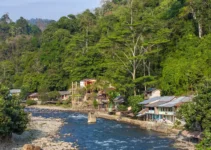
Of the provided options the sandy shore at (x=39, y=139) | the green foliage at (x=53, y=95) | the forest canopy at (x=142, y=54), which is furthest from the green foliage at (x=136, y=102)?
the green foliage at (x=53, y=95)

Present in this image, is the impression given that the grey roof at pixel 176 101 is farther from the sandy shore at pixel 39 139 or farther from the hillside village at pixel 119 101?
the sandy shore at pixel 39 139

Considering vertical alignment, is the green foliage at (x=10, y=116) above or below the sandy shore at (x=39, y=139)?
above

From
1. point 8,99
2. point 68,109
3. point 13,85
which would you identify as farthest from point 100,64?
point 8,99

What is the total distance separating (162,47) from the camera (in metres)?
52.0

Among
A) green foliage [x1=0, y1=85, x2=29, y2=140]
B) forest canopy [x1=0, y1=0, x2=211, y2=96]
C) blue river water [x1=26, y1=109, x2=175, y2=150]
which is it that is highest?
forest canopy [x1=0, y1=0, x2=211, y2=96]

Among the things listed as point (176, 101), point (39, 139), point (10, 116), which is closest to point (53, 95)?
point (176, 101)

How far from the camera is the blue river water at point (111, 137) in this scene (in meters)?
29.2

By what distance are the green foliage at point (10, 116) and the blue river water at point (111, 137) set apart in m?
5.35

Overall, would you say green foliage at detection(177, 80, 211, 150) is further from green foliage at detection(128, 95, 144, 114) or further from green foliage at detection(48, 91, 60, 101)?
green foliage at detection(48, 91, 60, 101)

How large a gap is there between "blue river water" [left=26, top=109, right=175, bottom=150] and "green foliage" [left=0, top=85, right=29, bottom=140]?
17.6 feet

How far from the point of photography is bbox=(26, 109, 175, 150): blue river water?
2916 centimetres

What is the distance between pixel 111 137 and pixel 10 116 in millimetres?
10840

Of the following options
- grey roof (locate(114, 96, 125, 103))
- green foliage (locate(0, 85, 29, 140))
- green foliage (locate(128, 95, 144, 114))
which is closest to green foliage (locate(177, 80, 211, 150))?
Answer: green foliage (locate(0, 85, 29, 140))

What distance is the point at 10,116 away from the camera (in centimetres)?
2836
